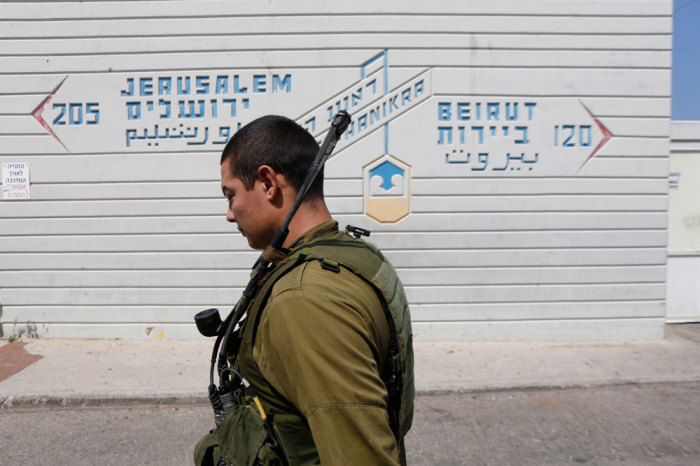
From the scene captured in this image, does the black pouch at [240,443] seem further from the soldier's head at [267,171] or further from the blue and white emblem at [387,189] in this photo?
the blue and white emblem at [387,189]

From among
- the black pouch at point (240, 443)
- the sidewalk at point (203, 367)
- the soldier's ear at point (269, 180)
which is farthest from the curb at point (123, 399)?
the soldier's ear at point (269, 180)

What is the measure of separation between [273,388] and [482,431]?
3.37m

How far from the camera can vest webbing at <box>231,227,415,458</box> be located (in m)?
1.18

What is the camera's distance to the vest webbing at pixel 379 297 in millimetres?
1176

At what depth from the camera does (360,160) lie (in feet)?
20.4

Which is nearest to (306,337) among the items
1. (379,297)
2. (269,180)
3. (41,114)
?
(379,297)

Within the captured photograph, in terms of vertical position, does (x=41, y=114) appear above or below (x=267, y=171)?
above

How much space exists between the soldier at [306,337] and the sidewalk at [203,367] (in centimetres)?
375

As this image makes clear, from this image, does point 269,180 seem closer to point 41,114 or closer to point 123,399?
point 123,399

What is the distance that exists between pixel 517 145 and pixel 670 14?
8.15 feet

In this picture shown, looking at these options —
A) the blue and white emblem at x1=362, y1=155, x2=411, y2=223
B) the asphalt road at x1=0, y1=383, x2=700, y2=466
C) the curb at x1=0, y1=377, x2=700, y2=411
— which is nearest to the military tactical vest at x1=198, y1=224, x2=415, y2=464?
the asphalt road at x1=0, y1=383, x2=700, y2=466

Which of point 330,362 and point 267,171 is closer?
point 330,362

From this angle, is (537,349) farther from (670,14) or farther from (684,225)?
(670,14)

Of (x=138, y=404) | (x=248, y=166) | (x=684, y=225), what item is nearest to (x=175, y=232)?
(x=138, y=404)
